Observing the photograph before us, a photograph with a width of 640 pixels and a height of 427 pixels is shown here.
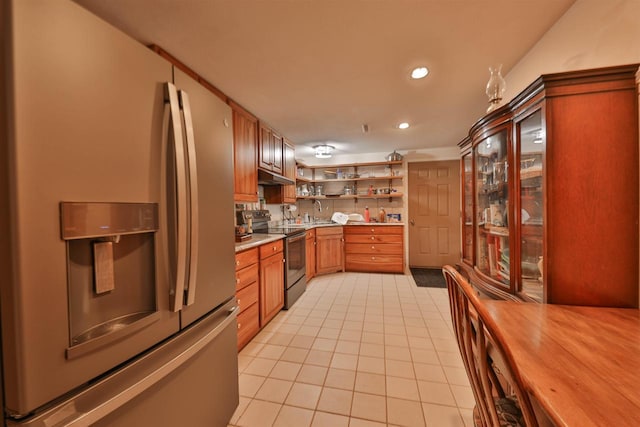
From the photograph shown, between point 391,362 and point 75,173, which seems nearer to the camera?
point 75,173

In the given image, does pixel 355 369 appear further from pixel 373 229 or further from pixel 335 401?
pixel 373 229

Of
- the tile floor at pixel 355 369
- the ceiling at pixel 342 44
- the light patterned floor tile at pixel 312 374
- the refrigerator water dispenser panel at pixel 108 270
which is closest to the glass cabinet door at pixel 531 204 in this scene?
the ceiling at pixel 342 44

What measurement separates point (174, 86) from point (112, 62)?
191 mm

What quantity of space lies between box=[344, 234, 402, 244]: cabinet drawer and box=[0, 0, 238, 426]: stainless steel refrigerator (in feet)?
11.0

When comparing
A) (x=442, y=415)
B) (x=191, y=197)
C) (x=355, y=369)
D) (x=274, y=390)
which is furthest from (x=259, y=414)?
(x=191, y=197)

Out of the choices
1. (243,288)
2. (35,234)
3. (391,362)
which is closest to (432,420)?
(391,362)

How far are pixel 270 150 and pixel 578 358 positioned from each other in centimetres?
285

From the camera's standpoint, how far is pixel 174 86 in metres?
0.85

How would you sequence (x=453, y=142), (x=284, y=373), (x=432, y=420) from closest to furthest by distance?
(x=432, y=420)
(x=284, y=373)
(x=453, y=142)

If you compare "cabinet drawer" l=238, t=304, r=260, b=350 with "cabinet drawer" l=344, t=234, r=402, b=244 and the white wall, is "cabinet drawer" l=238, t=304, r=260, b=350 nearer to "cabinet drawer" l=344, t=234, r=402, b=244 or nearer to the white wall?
"cabinet drawer" l=344, t=234, r=402, b=244

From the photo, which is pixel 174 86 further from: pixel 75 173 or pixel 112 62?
pixel 75 173

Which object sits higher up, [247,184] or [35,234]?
[247,184]

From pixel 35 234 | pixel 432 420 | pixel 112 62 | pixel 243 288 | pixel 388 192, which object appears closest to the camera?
pixel 35 234

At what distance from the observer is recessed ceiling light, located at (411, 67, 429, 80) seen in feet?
6.22
